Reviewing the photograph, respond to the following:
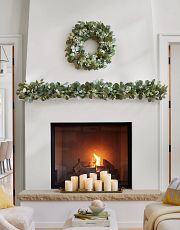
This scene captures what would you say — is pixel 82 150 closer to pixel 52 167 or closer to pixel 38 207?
pixel 52 167

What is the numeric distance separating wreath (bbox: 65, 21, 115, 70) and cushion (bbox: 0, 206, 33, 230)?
2.12 metres

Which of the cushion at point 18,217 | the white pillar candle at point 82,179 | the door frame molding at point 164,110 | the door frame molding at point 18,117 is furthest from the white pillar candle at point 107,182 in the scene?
the cushion at point 18,217

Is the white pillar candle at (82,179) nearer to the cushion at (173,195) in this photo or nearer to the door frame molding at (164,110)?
the door frame molding at (164,110)

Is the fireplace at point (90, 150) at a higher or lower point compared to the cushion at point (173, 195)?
higher

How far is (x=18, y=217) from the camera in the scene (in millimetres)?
4750

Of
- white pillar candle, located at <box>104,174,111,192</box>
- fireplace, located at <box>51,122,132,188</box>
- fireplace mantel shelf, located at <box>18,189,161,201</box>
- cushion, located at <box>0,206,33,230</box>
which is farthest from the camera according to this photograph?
Answer: fireplace, located at <box>51,122,132,188</box>

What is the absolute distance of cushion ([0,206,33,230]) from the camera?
470cm

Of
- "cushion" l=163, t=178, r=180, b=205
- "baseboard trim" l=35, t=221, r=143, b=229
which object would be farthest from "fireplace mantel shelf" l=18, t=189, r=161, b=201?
"cushion" l=163, t=178, r=180, b=205

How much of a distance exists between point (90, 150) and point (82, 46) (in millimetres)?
1338

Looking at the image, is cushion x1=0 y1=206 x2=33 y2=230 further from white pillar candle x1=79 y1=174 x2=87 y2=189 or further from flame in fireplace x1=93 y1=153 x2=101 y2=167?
flame in fireplace x1=93 y1=153 x2=101 y2=167

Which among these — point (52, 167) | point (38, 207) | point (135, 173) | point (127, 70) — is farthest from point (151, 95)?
point (38, 207)

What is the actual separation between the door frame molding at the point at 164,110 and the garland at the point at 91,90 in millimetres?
317

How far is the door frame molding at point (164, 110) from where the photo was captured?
6.45 meters

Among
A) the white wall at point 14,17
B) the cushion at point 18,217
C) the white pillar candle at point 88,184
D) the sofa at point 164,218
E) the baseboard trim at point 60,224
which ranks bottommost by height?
the baseboard trim at point 60,224
